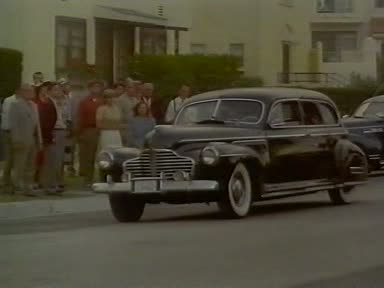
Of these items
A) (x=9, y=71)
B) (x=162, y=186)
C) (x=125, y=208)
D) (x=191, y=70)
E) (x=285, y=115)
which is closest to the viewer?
(x=162, y=186)

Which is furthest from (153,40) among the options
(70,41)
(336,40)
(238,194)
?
(238,194)

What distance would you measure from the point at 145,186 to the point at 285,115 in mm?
2990

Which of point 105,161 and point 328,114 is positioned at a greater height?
point 328,114

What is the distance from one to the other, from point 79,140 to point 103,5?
55.0 feet

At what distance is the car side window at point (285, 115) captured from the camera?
19062 mm

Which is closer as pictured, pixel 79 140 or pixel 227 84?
pixel 79 140

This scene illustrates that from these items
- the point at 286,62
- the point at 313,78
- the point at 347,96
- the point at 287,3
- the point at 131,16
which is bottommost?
the point at 347,96

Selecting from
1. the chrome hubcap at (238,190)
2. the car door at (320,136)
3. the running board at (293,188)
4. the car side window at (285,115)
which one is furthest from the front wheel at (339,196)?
the chrome hubcap at (238,190)

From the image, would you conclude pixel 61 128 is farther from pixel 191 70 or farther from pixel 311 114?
pixel 191 70

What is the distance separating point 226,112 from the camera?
62.5 ft

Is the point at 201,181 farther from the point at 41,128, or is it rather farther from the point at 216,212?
the point at 41,128

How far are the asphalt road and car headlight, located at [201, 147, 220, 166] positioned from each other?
78 centimetres

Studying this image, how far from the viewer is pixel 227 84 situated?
37594 mm

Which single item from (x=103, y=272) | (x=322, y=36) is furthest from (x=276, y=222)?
(x=322, y=36)
